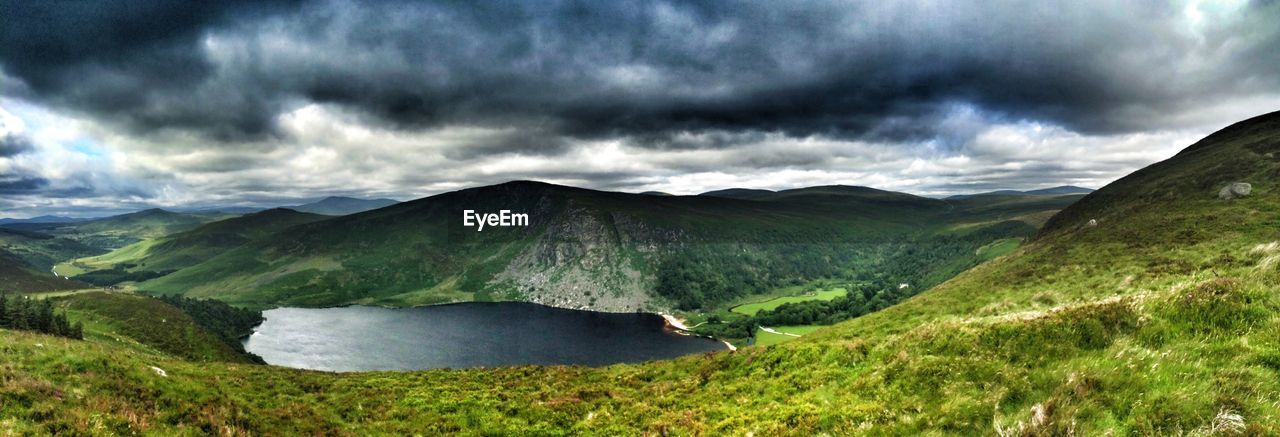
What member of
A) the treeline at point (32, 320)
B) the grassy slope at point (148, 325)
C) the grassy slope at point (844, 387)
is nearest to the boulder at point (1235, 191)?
the grassy slope at point (844, 387)

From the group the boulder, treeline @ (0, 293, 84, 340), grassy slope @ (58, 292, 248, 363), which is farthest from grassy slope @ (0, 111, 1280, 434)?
grassy slope @ (58, 292, 248, 363)

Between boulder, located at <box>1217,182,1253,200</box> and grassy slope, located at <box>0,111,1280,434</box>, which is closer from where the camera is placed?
grassy slope, located at <box>0,111,1280,434</box>

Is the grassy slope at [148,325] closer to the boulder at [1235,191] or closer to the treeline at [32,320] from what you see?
the treeline at [32,320]

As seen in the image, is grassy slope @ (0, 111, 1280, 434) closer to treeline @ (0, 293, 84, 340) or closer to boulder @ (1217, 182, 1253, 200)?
boulder @ (1217, 182, 1253, 200)

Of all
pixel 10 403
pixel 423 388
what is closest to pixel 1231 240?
pixel 423 388

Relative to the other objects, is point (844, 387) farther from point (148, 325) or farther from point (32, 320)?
point (148, 325)

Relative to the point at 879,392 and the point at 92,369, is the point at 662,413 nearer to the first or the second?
the point at 879,392
